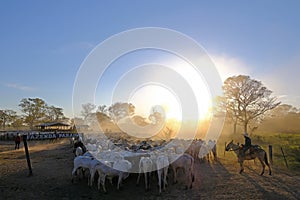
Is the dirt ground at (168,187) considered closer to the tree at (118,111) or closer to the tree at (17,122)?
the tree at (118,111)

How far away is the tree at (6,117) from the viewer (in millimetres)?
67944

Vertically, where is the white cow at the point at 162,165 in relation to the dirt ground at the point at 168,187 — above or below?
above

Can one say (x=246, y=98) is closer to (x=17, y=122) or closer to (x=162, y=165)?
(x=162, y=165)

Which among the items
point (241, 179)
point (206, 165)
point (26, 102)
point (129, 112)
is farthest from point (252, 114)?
point (26, 102)

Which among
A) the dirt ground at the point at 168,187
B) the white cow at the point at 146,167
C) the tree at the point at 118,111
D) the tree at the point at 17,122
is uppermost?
the tree at the point at 118,111

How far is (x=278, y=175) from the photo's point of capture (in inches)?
460

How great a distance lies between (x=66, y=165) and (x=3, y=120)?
216 ft

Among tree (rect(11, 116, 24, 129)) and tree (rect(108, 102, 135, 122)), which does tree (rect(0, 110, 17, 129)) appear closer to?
tree (rect(11, 116, 24, 129))

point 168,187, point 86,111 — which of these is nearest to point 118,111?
point 86,111

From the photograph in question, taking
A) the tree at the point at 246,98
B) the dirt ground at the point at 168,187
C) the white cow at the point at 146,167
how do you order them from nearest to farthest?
the dirt ground at the point at 168,187
the white cow at the point at 146,167
the tree at the point at 246,98

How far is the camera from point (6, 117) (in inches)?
2721

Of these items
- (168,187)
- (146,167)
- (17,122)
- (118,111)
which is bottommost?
(168,187)

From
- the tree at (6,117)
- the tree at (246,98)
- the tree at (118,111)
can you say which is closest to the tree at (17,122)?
the tree at (6,117)

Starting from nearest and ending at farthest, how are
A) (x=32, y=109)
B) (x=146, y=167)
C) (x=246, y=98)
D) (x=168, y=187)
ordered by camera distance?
(x=146, y=167) → (x=168, y=187) → (x=246, y=98) → (x=32, y=109)
